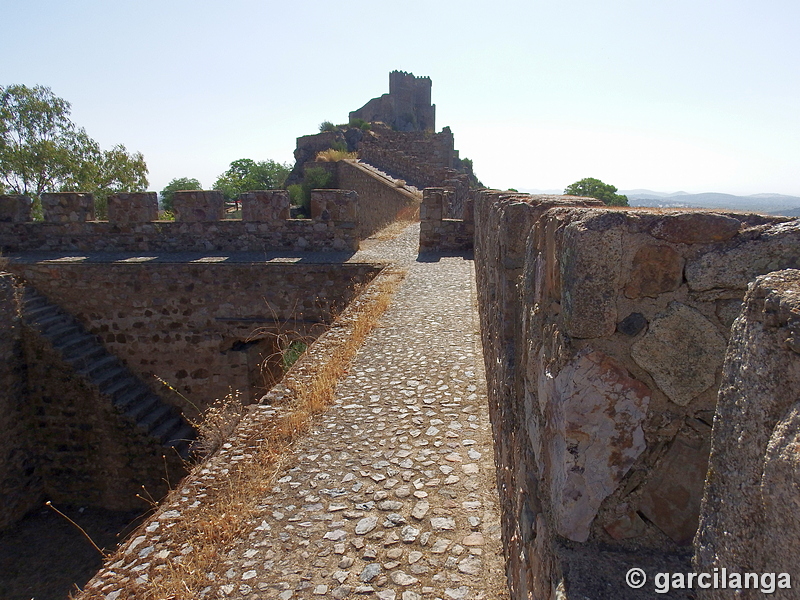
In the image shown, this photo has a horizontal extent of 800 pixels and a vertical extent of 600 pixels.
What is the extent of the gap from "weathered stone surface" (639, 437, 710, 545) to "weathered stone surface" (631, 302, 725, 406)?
0.40 feet

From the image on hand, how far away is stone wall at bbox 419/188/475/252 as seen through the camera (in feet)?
33.4

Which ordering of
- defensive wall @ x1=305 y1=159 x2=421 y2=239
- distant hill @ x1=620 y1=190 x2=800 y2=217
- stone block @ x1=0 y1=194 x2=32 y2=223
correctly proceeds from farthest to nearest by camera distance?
1. defensive wall @ x1=305 y1=159 x2=421 y2=239
2. stone block @ x1=0 y1=194 x2=32 y2=223
3. distant hill @ x1=620 y1=190 x2=800 y2=217

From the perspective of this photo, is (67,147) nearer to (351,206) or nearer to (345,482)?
(351,206)

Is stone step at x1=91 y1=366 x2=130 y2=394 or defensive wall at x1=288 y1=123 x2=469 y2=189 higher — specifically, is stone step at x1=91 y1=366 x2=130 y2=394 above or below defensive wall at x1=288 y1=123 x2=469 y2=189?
below

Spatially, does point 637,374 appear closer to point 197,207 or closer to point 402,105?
point 197,207

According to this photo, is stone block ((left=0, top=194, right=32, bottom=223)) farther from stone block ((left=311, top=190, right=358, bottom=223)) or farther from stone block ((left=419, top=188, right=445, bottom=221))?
stone block ((left=419, top=188, right=445, bottom=221))

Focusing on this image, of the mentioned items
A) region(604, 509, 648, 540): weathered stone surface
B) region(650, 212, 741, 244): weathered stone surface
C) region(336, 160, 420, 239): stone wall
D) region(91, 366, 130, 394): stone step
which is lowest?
region(91, 366, 130, 394): stone step

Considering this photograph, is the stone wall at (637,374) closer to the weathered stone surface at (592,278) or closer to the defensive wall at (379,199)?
the weathered stone surface at (592,278)

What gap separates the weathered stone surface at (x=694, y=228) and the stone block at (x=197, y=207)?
9.67 m

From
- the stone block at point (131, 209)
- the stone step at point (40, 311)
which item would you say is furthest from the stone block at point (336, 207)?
the stone step at point (40, 311)

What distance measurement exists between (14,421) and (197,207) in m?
4.47

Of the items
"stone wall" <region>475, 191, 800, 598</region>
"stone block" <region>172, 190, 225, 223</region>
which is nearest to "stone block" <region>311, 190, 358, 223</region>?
"stone block" <region>172, 190, 225, 223</region>

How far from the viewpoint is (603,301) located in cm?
129

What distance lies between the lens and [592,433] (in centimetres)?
133
